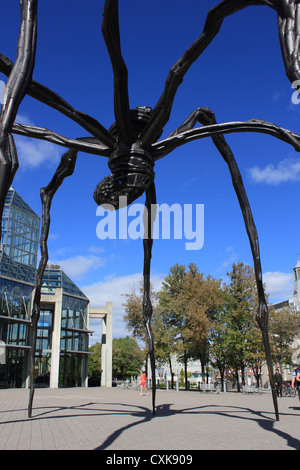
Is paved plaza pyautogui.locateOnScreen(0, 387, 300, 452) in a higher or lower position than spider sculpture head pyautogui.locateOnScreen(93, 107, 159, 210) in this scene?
lower

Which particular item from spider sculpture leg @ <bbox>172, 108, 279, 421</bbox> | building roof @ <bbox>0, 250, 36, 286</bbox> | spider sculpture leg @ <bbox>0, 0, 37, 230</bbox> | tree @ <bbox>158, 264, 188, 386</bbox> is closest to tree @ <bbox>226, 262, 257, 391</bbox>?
tree @ <bbox>158, 264, 188, 386</bbox>

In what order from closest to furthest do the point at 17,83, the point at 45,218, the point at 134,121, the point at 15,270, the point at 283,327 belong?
the point at 17,83 → the point at 134,121 → the point at 45,218 → the point at 15,270 → the point at 283,327

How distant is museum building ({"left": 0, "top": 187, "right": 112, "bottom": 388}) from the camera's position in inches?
1038

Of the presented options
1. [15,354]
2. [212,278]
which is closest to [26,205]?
[15,354]

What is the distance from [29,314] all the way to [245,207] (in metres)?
25.5

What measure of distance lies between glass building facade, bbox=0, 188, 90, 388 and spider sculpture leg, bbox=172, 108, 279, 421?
23251mm

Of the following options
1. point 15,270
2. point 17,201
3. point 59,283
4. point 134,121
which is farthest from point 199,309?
point 134,121

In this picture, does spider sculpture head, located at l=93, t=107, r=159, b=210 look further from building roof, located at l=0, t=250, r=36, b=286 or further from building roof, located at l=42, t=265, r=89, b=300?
building roof, located at l=42, t=265, r=89, b=300

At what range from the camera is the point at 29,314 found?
91.6ft

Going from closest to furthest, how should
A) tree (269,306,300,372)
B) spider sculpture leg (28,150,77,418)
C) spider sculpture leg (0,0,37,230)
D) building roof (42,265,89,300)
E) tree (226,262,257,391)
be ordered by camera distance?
spider sculpture leg (0,0,37,230) < spider sculpture leg (28,150,77,418) < tree (226,262,257,391) < tree (269,306,300,372) < building roof (42,265,89,300)

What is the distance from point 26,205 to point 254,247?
2950 cm

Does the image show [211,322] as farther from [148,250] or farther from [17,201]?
[148,250]

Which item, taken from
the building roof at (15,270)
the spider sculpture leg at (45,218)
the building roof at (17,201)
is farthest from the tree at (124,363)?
the spider sculpture leg at (45,218)

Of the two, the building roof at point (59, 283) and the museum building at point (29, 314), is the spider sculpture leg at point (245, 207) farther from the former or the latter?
the building roof at point (59, 283)
